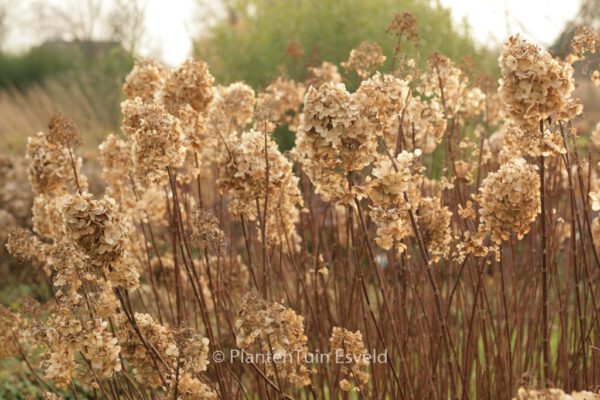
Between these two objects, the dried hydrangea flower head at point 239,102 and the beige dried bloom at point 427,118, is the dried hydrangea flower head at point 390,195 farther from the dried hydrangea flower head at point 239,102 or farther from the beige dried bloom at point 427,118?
the dried hydrangea flower head at point 239,102

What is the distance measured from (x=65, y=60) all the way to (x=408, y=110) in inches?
806

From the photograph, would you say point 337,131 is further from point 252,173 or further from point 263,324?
point 263,324

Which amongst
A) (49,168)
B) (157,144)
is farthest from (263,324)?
(49,168)

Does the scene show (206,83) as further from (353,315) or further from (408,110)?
(353,315)

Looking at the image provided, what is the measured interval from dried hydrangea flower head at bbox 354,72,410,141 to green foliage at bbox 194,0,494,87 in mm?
4841

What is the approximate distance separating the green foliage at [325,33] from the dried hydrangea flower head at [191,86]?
4.25 m

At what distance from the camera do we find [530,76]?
1981 millimetres

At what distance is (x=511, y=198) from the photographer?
2.01 m

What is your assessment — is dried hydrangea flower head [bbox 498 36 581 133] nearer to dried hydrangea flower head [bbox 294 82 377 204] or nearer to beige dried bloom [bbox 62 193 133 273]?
dried hydrangea flower head [bbox 294 82 377 204]

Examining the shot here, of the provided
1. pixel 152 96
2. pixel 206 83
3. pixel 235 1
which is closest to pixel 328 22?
pixel 235 1

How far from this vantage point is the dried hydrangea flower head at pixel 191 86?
2.79 m

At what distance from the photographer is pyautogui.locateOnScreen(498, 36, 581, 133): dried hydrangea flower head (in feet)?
6.44

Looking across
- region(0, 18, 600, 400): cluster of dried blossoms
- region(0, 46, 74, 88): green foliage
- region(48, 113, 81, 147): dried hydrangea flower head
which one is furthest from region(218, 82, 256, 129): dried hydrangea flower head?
region(0, 46, 74, 88): green foliage

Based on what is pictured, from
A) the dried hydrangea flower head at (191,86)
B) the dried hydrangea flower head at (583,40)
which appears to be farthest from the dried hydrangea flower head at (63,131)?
the dried hydrangea flower head at (583,40)
